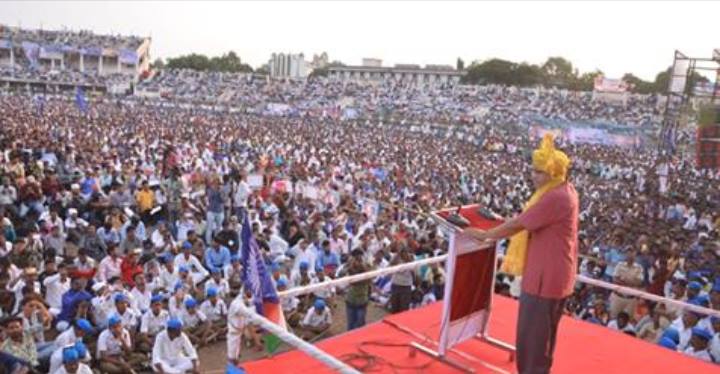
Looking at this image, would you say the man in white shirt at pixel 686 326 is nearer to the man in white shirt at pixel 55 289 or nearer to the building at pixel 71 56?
the man in white shirt at pixel 55 289

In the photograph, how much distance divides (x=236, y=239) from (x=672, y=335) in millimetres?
6724

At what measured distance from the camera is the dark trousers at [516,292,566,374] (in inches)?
124

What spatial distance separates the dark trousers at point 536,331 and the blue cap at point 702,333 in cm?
337

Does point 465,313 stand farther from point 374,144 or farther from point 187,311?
point 374,144

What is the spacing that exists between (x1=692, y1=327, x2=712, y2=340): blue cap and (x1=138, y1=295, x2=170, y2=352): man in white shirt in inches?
225

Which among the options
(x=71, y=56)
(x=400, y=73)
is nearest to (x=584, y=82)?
(x=400, y=73)

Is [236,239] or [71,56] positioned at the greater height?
[71,56]

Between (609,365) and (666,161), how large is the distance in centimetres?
1090

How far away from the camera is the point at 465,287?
369 centimetres

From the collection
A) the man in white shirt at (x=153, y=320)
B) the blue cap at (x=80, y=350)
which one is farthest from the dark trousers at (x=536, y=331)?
the man in white shirt at (x=153, y=320)

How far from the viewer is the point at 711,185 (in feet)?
57.8

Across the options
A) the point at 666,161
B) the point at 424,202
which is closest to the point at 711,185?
the point at 666,161

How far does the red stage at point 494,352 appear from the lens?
12.0 ft

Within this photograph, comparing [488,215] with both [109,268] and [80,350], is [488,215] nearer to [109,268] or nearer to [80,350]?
[80,350]
